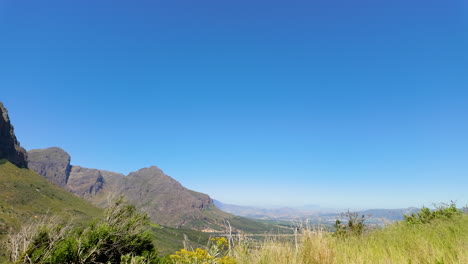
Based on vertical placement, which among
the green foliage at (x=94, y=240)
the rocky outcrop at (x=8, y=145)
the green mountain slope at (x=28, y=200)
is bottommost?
the green mountain slope at (x=28, y=200)

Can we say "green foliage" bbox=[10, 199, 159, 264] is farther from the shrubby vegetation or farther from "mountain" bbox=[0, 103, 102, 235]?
"mountain" bbox=[0, 103, 102, 235]

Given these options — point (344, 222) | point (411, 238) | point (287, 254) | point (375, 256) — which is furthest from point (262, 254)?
point (344, 222)

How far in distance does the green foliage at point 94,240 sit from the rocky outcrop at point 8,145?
19981 centimetres

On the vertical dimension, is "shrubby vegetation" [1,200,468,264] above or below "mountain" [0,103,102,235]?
above

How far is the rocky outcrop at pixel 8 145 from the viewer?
176250mm

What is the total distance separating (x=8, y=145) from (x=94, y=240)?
8629 inches

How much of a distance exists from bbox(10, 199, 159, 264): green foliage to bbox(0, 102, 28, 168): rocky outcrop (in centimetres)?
19981

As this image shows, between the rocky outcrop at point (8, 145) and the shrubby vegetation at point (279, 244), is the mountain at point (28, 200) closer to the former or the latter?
the rocky outcrop at point (8, 145)

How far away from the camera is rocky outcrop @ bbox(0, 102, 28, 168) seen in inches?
6939

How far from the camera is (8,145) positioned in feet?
600

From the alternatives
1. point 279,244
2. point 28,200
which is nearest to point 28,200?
point 28,200

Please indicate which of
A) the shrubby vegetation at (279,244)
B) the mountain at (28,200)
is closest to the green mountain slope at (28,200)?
the mountain at (28,200)

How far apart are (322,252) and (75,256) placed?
80.1ft

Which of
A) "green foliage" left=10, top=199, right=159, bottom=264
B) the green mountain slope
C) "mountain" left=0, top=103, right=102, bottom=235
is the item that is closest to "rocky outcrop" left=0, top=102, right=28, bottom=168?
"mountain" left=0, top=103, right=102, bottom=235
